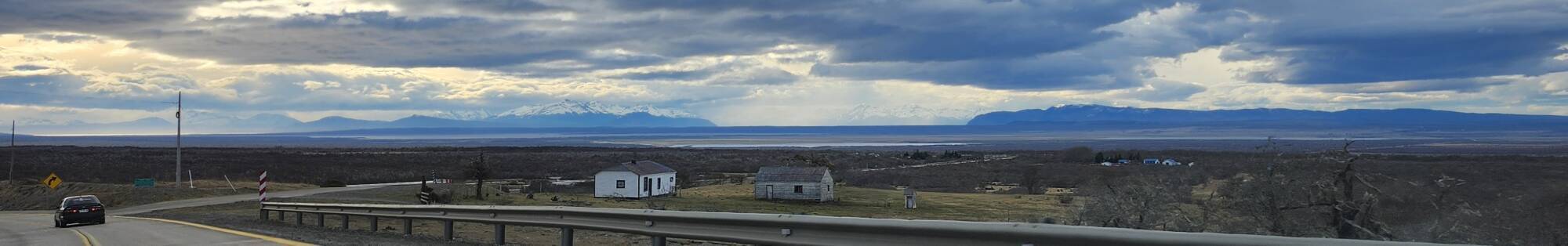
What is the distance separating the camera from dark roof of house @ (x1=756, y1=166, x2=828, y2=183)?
63.3 m

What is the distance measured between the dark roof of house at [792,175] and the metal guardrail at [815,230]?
4906 cm

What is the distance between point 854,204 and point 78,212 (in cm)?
4053

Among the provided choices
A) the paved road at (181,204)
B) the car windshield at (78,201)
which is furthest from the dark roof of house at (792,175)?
the car windshield at (78,201)

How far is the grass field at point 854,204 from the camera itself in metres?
47.6

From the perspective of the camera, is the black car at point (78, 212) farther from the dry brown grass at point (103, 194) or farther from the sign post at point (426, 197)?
the dry brown grass at point (103, 194)

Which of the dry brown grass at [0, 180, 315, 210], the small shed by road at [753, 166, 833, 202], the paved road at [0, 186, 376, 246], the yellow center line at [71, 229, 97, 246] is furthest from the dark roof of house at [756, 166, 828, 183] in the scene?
the yellow center line at [71, 229, 97, 246]

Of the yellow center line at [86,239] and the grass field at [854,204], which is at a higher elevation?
the yellow center line at [86,239]

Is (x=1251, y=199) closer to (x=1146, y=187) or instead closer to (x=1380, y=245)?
(x=1146, y=187)

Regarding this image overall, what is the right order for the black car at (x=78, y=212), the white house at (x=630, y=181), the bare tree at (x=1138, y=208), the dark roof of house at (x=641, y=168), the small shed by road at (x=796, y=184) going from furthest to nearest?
the small shed by road at (x=796, y=184), the dark roof of house at (x=641, y=168), the white house at (x=630, y=181), the black car at (x=78, y=212), the bare tree at (x=1138, y=208)

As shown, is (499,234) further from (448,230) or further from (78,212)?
(78,212)

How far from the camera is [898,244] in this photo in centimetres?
779

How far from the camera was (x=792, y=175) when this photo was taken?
64.2m

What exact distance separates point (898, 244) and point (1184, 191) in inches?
605

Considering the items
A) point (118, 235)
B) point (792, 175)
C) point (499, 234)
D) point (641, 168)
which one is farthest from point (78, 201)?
point (792, 175)
